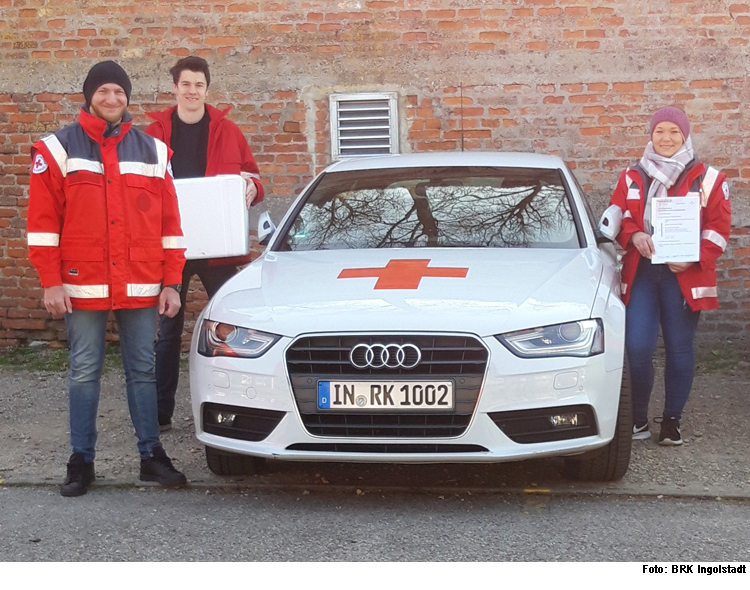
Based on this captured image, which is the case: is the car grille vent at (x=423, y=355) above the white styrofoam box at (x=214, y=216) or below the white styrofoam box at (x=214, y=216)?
below

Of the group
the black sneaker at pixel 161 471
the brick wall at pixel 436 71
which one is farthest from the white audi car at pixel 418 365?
the brick wall at pixel 436 71

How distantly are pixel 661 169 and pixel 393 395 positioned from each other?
83.2 inches

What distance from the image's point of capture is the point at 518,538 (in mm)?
4012

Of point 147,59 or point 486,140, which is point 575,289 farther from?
point 147,59

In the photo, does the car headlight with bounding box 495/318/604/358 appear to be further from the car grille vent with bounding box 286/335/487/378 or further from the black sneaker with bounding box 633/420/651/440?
the black sneaker with bounding box 633/420/651/440

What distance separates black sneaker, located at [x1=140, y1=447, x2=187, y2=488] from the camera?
15.8ft

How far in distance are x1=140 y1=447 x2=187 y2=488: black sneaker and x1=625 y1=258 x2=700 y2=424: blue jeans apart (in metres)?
2.35

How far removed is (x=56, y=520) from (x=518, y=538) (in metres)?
1.88

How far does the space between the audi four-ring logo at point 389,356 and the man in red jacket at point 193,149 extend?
5.86 ft

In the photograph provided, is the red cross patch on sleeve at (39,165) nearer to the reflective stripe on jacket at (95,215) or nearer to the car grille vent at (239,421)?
the reflective stripe on jacket at (95,215)

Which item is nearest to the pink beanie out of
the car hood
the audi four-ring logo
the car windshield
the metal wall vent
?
the car windshield

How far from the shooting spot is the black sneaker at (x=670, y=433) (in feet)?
18.1

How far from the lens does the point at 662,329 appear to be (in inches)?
215

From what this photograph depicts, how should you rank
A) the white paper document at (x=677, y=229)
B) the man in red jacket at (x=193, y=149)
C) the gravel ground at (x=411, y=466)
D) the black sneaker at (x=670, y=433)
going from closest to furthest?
the gravel ground at (x=411, y=466) → the white paper document at (x=677, y=229) → the black sneaker at (x=670, y=433) → the man in red jacket at (x=193, y=149)
